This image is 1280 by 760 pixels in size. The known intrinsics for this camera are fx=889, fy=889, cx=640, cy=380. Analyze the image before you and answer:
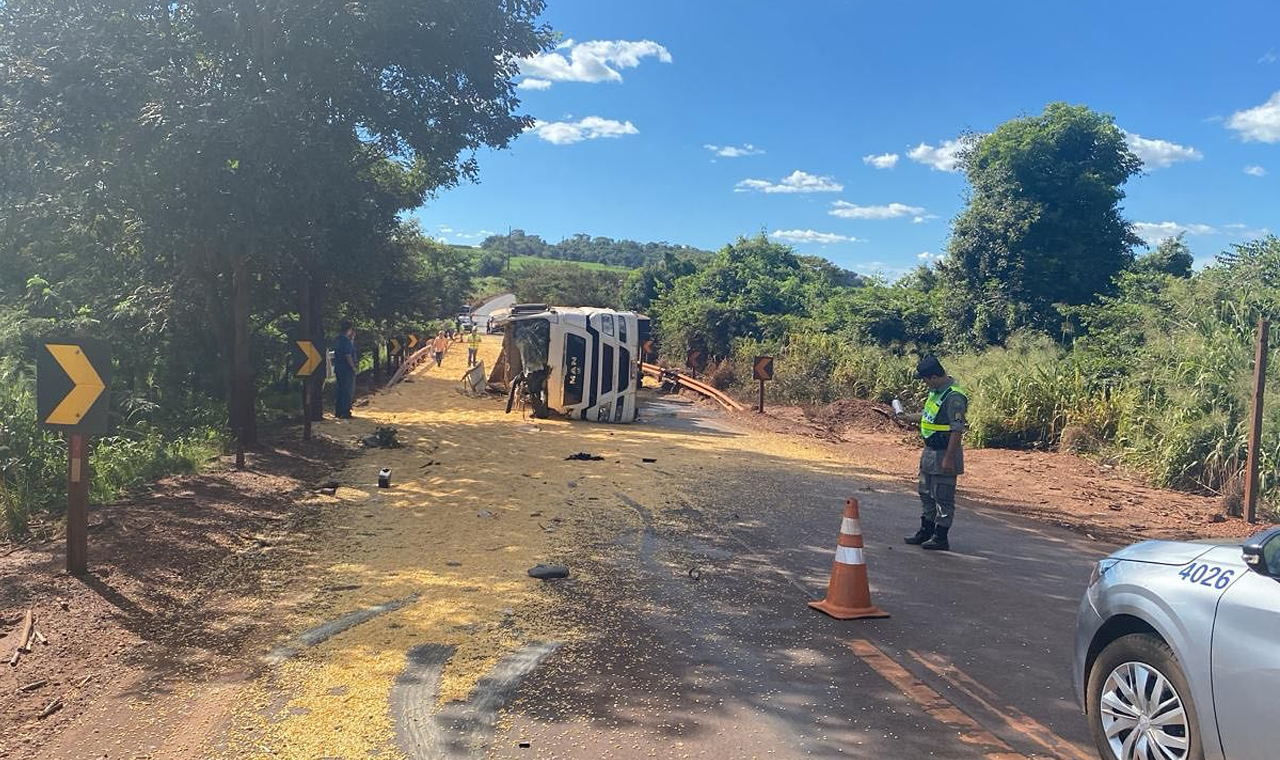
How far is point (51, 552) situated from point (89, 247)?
9.74 meters

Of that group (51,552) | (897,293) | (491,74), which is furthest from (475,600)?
(897,293)

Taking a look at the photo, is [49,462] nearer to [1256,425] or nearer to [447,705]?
[447,705]

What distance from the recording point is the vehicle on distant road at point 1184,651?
329 cm

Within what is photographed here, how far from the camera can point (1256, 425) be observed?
31.6 ft

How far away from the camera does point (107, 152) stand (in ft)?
35.2

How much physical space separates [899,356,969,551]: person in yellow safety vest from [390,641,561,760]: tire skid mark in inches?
172

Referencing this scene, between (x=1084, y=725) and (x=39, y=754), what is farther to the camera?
(x=1084, y=725)

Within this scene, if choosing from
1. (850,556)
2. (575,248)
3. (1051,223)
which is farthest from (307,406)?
(575,248)

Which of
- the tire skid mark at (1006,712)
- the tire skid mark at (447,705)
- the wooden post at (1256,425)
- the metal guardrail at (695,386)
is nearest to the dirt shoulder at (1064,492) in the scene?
the wooden post at (1256,425)

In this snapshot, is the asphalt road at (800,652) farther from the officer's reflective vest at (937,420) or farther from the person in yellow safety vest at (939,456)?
the officer's reflective vest at (937,420)

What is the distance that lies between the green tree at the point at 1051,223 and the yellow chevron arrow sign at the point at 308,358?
17.5m

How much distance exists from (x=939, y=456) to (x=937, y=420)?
338 mm

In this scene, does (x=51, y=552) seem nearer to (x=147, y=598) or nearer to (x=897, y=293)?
(x=147, y=598)

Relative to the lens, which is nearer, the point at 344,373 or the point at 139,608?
the point at 139,608
